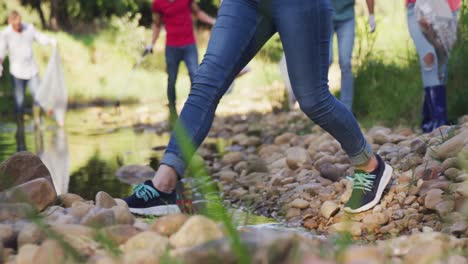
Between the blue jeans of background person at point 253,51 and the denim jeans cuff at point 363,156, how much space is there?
463 millimetres

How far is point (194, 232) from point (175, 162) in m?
1.01

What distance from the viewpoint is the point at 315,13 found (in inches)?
153

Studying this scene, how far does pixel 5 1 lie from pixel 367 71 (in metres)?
23.4

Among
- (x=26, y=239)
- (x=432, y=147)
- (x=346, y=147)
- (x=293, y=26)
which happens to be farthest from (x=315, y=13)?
(x=432, y=147)

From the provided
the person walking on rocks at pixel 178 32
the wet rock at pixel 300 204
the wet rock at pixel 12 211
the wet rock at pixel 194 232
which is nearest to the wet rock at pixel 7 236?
the wet rock at pixel 12 211

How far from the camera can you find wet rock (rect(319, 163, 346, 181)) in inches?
224

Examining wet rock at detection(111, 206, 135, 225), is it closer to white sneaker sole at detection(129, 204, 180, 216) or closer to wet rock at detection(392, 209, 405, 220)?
white sneaker sole at detection(129, 204, 180, 216)

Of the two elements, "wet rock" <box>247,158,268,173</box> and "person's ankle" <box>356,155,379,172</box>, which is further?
"wet rock" <box>247,158,268,173</box>

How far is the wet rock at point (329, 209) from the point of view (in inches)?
192

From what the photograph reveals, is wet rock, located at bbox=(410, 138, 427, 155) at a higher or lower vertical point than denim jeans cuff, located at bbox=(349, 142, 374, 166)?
lower

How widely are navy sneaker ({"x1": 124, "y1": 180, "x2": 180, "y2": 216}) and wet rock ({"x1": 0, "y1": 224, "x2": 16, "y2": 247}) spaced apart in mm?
836

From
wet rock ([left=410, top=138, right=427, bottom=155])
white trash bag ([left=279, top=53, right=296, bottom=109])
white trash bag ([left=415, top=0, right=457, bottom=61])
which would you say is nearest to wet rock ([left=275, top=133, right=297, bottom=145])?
white trash bag ([left=279, top=53, right=296, bottom=109])

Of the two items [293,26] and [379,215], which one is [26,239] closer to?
[293,26]

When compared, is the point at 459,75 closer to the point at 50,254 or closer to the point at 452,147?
the point at 452,147
